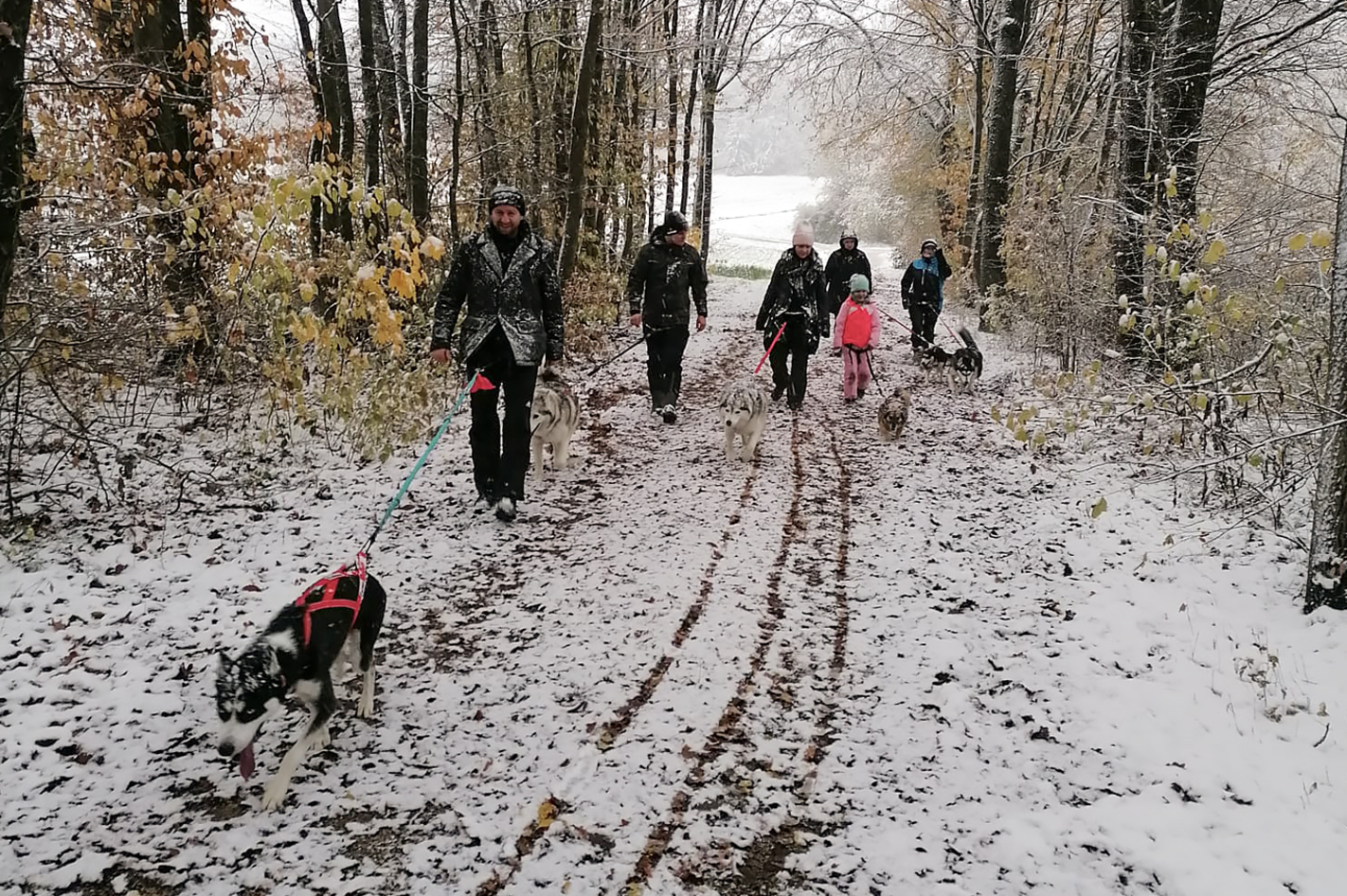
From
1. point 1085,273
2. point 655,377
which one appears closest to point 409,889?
point 655,377

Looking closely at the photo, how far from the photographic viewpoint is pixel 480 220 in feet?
47.4

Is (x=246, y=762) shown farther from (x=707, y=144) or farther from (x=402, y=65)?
(x=707, y=144)

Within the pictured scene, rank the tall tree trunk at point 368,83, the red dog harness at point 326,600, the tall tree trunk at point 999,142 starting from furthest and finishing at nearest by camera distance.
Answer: the tall tree trunk at point 999,142
the tall tree trunk at point 368,83
the red dog harness at point 326,600

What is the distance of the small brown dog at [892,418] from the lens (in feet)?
29.7

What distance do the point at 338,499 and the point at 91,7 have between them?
16.3ft

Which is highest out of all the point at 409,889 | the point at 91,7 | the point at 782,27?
the point at 782,27

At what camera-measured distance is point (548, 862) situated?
3.11 metres

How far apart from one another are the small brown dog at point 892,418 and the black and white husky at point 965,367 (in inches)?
105

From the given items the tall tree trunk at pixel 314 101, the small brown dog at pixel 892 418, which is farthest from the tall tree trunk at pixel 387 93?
the small brown dog at pixel 892 418

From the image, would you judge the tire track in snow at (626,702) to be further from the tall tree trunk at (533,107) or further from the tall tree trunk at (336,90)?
the tall tree trunk at (533,107)

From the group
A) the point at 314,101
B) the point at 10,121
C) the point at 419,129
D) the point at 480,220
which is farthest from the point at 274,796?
the point at 480,220

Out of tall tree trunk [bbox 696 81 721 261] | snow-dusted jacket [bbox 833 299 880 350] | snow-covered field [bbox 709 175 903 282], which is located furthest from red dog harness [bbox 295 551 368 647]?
snow-covered field [bbox 709 175 903 282]

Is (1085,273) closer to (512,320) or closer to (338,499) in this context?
(512,320)

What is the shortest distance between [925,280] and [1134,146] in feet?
13.2
